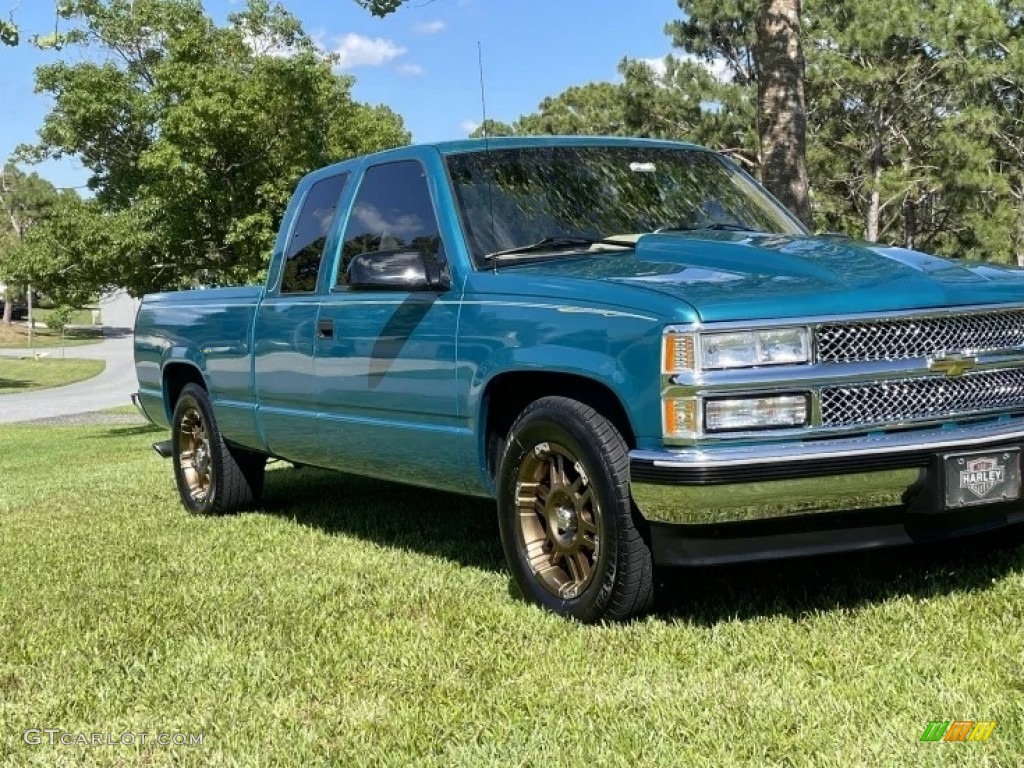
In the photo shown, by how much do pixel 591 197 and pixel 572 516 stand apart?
1547 millimetres

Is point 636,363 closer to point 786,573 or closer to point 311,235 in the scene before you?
point 786,573

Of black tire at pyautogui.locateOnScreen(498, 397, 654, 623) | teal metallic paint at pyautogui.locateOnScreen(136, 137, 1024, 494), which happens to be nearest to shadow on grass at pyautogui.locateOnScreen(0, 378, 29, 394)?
teal metallic paint at pyautogui.locateOnScreen(136, 137, 1024, 494)

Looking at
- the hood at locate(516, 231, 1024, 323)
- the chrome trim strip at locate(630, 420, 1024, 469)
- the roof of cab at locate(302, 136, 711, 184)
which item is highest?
the roof of cab at locate(302, 136, 711, 184)

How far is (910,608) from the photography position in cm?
424

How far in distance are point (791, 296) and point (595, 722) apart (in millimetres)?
1498

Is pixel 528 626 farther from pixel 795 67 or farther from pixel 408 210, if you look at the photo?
pixel 795 67

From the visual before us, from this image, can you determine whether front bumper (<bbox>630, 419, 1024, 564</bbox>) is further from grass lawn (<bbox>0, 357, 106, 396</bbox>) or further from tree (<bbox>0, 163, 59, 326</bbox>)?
tree (<bbox>0, 163, 59, 326</bbox>)

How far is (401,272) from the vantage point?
4949 mm

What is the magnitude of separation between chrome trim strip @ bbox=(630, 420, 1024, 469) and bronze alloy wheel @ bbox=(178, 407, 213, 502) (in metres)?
4.31

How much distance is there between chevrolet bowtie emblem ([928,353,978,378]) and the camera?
4.02m

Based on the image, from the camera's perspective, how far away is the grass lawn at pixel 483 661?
3248 millimetres

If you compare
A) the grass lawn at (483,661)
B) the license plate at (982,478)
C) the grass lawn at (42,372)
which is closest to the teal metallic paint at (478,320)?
the license plate at (982,478)

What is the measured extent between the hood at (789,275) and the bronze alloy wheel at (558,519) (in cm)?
70

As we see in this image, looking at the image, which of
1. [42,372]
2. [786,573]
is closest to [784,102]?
[786,573]
